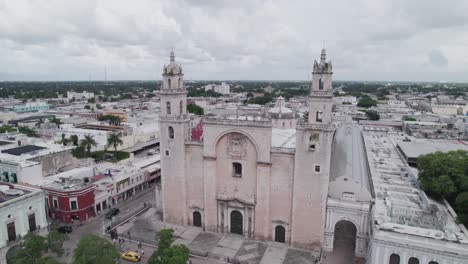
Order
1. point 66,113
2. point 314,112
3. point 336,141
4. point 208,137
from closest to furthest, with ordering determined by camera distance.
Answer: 1. point 314,112
2. point 208,137
3. point 336,141
4. point 66,113

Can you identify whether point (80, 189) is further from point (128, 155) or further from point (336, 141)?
point (336, 141)

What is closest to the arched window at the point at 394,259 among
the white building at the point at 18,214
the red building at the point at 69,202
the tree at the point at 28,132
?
the white building at the point at 18,214

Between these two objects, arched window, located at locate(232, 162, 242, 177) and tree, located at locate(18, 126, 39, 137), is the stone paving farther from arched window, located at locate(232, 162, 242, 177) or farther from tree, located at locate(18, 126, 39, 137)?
tree, located at locate(18, 126, 39, 137)

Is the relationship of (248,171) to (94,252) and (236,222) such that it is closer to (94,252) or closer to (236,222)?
→ (236,222)

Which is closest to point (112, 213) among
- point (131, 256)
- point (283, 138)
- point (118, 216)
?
point (118, 216)

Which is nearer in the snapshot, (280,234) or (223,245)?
(223,245)

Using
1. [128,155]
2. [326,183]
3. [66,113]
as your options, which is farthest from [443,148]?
[66,113]
